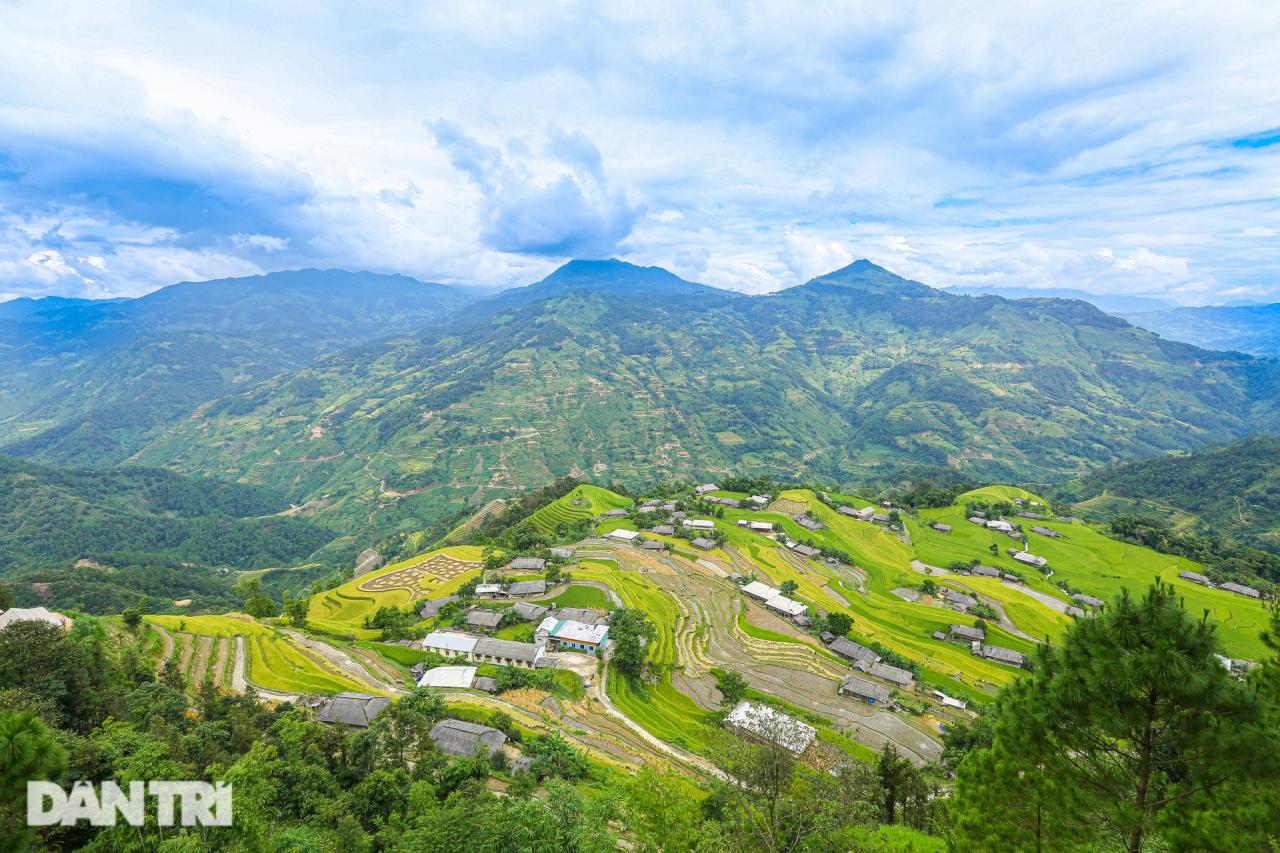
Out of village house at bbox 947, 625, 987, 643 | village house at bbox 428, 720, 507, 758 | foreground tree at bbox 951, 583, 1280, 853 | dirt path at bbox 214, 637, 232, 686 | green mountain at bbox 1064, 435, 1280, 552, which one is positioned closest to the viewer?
foreground tree at bbox 951, 583, 1280, 853

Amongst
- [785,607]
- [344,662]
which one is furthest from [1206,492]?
[344,662]

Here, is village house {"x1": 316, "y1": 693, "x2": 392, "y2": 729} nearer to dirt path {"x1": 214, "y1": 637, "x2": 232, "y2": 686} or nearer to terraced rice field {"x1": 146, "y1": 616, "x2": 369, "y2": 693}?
terraced rice field {"x1": 146, "y1": 616, "x2": 369, "y2": 693}

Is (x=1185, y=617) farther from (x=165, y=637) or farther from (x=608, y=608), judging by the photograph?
(x=165, y=637)

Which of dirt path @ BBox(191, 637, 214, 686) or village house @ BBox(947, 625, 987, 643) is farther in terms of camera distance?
village house @ BBox(947, 625, 987, 643)

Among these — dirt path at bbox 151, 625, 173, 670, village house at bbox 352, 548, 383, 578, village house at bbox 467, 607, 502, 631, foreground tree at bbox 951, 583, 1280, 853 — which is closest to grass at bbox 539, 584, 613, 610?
village house at bbox 467, 607, 502, 631

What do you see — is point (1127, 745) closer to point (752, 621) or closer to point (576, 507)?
point (752, 621)

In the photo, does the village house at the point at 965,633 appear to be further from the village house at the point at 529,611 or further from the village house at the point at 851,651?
the village house at the point at 529,611
